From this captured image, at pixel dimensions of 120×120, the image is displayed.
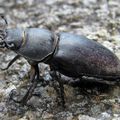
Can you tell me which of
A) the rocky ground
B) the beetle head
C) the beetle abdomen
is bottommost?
the rocky ground

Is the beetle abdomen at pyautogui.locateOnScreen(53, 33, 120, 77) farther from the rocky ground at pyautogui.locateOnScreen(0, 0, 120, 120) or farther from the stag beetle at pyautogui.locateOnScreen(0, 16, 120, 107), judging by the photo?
the rocky ground at pyautogui.locateOnScreen(0, 0, 120, 120)

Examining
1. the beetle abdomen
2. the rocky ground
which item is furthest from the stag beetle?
the rocky ground

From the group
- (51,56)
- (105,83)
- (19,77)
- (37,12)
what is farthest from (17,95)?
(37,12)

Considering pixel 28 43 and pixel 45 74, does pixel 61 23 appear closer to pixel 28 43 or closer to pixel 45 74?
pixel 45 74

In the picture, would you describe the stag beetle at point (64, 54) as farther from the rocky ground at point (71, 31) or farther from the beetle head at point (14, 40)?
the rocky ground at point (71, 31)

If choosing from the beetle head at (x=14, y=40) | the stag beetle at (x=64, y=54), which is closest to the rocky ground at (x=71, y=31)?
the stag beetle at (x=64, y=54)

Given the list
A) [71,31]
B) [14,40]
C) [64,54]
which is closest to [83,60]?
[64,54]

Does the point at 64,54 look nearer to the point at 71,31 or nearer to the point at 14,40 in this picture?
the point at 14,40
